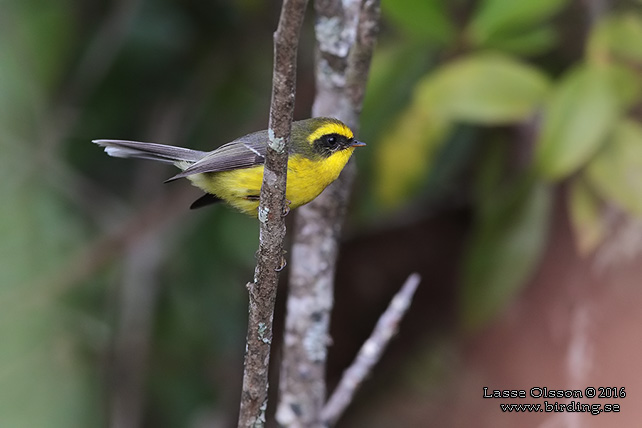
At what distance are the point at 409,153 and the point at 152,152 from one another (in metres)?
1.04

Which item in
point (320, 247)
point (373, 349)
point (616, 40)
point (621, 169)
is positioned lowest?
point (373, 349)

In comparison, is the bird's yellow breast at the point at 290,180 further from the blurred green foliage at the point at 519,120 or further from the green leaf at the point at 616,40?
the green leaf at the point at 616,40

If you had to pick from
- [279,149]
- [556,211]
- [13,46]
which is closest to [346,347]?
[556,211]

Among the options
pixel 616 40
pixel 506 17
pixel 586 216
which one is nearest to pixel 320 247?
pixel 586 216

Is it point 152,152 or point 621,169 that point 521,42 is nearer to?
point 621,169

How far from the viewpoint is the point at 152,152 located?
96.5 inches

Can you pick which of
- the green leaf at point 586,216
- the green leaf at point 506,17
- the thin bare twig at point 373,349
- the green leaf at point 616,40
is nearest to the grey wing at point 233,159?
the thin bare twig at point 373,349

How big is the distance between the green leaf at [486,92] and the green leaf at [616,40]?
23 centimetres

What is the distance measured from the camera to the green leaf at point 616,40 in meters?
2.63

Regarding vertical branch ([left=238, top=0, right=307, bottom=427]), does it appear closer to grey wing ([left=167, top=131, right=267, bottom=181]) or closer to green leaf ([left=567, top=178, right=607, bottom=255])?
grey wing ([left=167, top=131, right=267, bottom=181])

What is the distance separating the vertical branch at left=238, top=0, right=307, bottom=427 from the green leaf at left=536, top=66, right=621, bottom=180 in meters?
1.34

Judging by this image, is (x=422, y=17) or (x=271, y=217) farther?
(x=422, y=17)

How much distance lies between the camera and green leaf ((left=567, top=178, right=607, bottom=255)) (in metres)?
2.58

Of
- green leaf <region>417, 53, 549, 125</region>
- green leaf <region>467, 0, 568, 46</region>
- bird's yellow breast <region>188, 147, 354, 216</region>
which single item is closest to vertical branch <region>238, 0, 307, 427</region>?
bird's yellow breast <region>188, 147, 354, 216</region>
